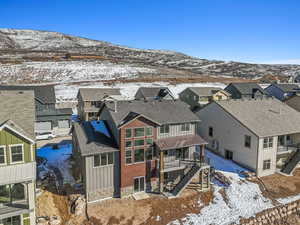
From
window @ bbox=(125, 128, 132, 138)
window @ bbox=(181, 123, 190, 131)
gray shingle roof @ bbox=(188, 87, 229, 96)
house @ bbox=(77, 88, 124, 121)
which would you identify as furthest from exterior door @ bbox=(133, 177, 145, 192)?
gray shingle roof @ bbox=(188, 87, 229, 96)

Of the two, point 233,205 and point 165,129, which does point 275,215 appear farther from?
point 165,129

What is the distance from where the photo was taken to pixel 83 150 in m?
17.6

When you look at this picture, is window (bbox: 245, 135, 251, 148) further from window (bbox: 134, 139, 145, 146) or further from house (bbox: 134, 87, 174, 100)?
house (bbox: 134, 87, 174, 100)

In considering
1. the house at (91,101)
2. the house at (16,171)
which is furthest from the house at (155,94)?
the house at (16,171)

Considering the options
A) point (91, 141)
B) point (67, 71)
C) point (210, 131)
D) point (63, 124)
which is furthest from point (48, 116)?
point (67, 71)

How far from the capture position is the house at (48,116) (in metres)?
33.8

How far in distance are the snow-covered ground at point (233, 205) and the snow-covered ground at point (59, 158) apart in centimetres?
1175

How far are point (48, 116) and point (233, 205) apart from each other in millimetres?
29182

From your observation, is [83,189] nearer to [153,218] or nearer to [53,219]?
[53,219]

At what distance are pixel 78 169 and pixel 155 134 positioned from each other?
8916 millimetres

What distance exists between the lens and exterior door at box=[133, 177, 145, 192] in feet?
64.7

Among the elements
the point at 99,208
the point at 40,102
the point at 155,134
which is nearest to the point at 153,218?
the point at 99,208

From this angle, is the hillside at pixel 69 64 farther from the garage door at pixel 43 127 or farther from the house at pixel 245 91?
the garage door at pixel 43 127

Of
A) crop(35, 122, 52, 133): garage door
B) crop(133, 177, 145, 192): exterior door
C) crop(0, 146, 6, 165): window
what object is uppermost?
A: crop(0, 146, 6, 165): window
